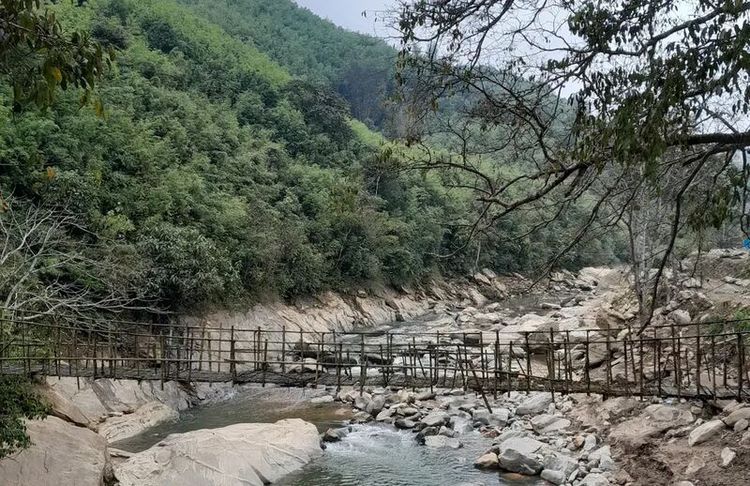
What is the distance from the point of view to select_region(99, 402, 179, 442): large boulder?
330 inches

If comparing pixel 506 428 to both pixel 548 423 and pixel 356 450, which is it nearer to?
pixel 548 423

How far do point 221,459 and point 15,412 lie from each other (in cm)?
228

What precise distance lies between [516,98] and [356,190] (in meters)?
1.32

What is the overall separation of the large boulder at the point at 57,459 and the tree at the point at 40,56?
4.74m

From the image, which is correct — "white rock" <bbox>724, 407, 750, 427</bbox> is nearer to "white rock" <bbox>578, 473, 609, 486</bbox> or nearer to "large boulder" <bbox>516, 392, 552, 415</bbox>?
"white rock" <bbox>578, 473, 609, 486</bbox>

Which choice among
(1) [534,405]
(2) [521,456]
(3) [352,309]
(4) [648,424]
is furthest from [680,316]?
(3) [352,309]

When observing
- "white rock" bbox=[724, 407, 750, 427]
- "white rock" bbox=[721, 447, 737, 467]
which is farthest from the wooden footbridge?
"white rock" bbox=[721, 447, 737, 467]

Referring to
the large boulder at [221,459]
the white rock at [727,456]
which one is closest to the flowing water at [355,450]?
the large boulder at [221,459]

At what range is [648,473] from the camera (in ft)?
19.5

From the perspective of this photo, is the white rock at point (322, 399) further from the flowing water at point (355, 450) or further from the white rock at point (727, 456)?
the white rock at point (727, 456)

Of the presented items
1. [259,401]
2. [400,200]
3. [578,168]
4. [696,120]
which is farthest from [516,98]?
[400,200]

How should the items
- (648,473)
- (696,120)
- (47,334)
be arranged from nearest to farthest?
(696,120)
(648,473)
(47,334)

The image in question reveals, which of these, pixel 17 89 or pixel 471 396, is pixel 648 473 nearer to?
pixel 471 396

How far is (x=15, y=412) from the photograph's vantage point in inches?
212
